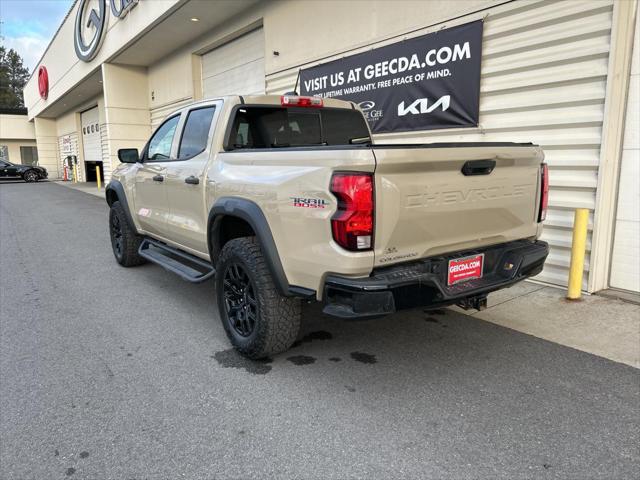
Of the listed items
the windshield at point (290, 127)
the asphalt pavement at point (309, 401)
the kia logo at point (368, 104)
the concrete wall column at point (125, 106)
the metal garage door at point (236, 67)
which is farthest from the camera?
the concrete wall column at point (125, 106)

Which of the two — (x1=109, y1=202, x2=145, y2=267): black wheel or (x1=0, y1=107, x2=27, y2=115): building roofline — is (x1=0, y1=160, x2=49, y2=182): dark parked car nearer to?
(x1=0, y1=107, x2=27, y2=115): building roofline

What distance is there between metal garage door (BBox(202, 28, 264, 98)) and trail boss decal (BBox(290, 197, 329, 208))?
8975 mm

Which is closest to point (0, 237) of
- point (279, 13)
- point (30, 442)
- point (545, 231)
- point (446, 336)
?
point (279, 13)

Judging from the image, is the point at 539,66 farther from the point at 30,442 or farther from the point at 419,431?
the point at 30,442

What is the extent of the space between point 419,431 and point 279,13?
941 centimetres

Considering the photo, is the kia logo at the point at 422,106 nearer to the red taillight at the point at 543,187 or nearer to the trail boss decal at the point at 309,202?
the red taillight at the point at 543,187

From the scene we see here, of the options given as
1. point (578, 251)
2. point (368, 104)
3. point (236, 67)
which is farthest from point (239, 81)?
point (578, 251)

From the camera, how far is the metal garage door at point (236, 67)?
11.3 meters

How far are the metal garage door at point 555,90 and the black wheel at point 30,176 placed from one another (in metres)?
31.1

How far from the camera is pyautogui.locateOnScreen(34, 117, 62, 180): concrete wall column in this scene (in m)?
36.5

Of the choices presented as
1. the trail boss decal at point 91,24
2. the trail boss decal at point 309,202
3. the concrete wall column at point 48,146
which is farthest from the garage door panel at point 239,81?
the concrete wall column at point 48,146

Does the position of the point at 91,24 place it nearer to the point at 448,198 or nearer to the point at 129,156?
the point at 129,156

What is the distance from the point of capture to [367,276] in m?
2.77

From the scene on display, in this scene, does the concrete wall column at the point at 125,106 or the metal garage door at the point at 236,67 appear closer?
the metal garage door at the point at 236,67
